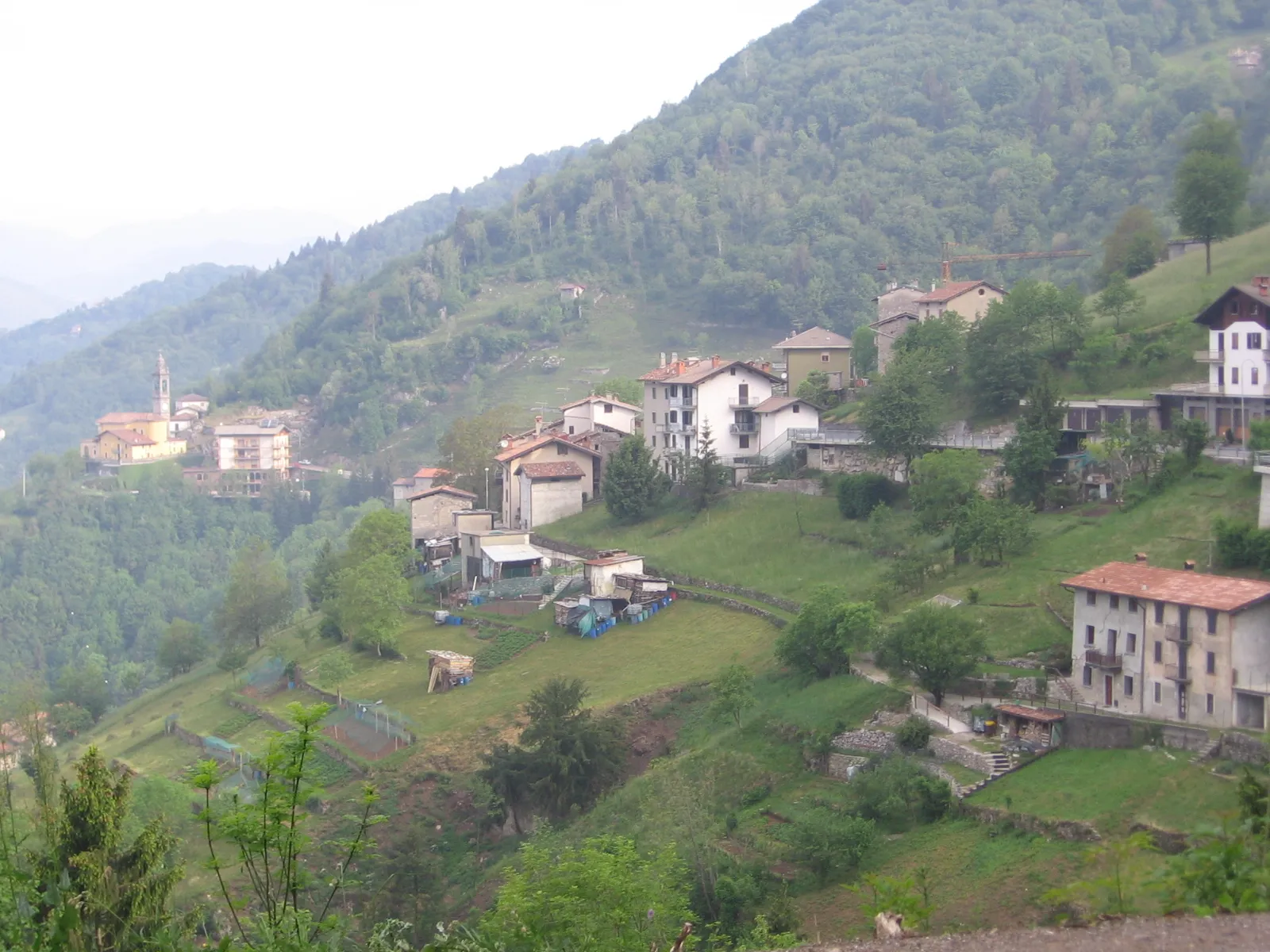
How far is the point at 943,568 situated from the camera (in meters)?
39.0

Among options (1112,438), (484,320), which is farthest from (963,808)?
(484,320)

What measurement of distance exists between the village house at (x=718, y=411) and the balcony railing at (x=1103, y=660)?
2779cm

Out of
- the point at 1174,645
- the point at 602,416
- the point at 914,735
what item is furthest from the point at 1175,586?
the point at 602,416

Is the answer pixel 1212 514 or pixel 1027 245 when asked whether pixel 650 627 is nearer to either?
pixel 1212 514

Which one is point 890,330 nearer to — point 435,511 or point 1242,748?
point 435,511

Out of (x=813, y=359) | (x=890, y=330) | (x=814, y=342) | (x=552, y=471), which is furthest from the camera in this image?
(x=814, y=342)

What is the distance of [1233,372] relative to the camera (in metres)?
41.7

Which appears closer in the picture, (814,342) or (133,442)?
(814,342)

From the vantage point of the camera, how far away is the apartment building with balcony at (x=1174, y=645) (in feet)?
89.7

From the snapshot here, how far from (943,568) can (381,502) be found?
88044mm

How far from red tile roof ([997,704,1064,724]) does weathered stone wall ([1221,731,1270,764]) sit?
3.37 metres

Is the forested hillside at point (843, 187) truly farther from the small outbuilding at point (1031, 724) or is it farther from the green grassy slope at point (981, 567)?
the small outbuilding at point (1031, 724)

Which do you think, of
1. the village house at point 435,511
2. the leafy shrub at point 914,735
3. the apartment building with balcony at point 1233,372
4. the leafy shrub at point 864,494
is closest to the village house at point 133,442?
the village house at point 435,511

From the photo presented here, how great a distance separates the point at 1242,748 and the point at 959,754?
18.2 feet
